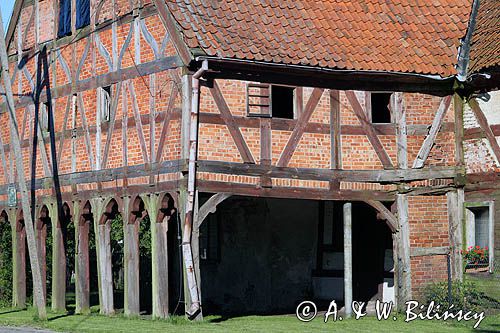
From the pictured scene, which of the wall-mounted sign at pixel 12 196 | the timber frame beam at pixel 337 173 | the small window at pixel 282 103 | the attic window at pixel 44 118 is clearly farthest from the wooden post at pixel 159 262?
the wall-mounted sign at pixel 12 196

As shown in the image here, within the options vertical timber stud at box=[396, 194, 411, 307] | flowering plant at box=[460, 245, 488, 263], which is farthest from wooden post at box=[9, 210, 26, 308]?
flowering plant at box=[460, 245, 488, 263]

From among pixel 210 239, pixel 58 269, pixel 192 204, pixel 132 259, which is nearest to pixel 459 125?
pixel 192 204

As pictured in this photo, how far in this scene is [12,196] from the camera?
3123 cm

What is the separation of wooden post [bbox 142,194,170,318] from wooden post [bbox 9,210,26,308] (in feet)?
24.2

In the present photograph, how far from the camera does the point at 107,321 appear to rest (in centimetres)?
2467

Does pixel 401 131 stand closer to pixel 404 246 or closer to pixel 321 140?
pixel 321 140

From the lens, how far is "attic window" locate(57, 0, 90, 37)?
27875mm

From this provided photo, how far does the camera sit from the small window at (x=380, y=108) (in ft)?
86.0

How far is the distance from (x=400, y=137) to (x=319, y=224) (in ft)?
14.8

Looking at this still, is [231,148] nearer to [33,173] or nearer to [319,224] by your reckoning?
[319,224]

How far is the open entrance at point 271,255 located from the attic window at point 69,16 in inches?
225

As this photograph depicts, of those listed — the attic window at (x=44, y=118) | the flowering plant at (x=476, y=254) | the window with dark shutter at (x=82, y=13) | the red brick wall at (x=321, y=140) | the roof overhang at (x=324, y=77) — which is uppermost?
the window with dark shutter at (x=82, y=13)

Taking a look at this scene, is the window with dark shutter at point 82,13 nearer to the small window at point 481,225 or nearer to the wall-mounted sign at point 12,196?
the wall-mounted sign at point 12,196

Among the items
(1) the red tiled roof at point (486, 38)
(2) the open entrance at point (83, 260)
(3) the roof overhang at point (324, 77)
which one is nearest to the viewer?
(3) the roof overhang at point (324, 77)
